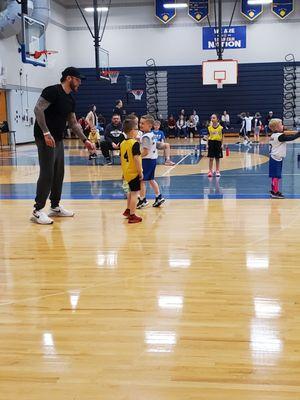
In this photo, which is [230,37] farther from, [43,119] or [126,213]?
[43,119]

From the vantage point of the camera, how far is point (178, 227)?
626cm

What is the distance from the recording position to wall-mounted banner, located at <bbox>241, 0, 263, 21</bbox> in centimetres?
2750

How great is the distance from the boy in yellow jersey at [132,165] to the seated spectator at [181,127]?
69.1ft

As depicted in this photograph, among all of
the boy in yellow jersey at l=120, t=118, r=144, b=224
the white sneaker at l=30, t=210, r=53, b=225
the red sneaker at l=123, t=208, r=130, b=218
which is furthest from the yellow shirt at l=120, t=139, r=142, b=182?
the white sneaker at l=30, t=210, r=53, b=225

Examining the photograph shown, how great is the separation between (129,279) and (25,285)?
33.9 inches

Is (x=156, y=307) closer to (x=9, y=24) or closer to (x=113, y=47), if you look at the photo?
(x=9, y=24)

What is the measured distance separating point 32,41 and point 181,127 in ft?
40.9

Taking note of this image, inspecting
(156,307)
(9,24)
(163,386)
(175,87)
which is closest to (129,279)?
(156,307)

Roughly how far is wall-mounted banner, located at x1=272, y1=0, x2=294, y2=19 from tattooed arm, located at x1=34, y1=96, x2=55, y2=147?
24.5m

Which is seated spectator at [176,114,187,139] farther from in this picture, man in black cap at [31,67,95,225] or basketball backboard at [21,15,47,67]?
man in black cap at [31,67,95,225]

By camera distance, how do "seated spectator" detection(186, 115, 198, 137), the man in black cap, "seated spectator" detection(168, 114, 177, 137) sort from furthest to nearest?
"seated spectator" detection(168, 114, 177, 137) → "seated spectator" detection(186, 115, 198, 137) → the man in black cap

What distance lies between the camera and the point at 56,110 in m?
6.42

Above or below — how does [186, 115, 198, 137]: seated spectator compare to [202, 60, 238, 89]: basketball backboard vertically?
below

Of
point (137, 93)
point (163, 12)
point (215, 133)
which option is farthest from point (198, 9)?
point (215, 133)
